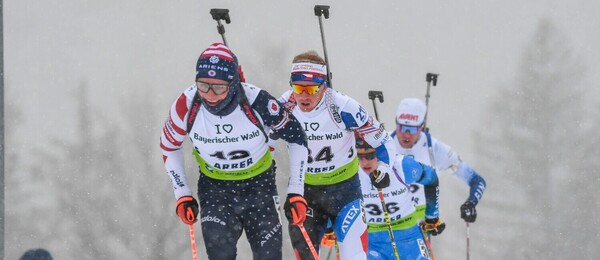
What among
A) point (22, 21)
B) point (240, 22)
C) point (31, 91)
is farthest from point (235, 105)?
point (240, 22)

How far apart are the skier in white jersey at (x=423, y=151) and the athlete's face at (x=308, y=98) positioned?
340cm

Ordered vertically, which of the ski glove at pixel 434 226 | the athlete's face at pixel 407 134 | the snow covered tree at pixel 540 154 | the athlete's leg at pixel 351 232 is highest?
the athlete's face at pixel 407 134

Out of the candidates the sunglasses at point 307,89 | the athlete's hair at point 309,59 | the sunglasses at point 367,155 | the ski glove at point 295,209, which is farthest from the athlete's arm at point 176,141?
the sunglasses at point 367,155

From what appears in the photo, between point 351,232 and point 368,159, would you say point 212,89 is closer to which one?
point 351,232

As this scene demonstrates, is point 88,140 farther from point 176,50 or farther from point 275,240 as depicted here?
point 176,50

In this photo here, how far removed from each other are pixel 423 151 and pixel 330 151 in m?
3.68

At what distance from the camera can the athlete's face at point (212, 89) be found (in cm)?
754

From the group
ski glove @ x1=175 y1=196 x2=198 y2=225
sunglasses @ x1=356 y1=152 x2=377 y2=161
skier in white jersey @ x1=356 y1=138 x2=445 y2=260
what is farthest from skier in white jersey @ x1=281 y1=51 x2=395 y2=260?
skier in white jersey @ x1=356 y1=138 x2=445 y2=260

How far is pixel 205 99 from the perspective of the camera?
7.71 metres

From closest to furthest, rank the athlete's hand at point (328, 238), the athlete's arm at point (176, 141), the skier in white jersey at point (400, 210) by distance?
the athlete's arm at point (176, 141) < the athlete's hand at point (328, 238) < the skier in white jersey at point (400, 210)

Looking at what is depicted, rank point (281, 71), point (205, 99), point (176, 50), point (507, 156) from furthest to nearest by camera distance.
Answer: point (176, 50)
point (507, 156)
point (281, 71)
point (205, 99)

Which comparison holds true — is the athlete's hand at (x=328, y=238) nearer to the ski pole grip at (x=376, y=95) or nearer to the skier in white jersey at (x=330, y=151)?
the skier in white jersey at (x=330, y=151)

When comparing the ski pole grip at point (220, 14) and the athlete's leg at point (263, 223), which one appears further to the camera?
the ski pole grip at point (220, 14)

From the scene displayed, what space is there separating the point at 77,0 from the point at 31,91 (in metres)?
72.6
